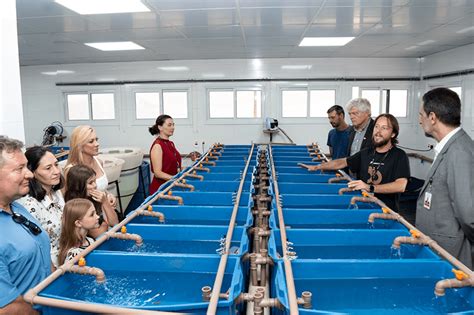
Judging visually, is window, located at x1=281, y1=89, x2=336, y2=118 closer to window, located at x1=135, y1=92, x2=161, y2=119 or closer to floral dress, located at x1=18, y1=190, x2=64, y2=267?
window, located at x1=135, y1=92, x2=161, y2=119

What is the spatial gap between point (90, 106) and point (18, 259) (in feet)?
22.0

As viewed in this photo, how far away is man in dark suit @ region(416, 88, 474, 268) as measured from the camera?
1798 millimetres

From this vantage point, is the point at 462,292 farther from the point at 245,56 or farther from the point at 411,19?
the point at 245,56

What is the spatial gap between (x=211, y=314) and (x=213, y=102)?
654 cm

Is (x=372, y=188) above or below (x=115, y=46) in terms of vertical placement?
below

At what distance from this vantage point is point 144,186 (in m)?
6.20

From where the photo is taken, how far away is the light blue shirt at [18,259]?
1.24 m

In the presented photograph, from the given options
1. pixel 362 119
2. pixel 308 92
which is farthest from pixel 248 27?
pixel 308 92

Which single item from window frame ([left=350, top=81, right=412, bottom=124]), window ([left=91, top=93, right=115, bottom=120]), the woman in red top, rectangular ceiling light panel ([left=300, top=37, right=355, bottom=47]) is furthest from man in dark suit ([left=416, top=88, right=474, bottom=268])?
window ([left=91, top=93, right=115, bottom=120])

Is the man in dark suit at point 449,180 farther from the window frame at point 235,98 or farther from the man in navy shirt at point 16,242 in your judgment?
→ the window frame at point 235,98

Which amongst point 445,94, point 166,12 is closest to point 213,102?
point 166,12

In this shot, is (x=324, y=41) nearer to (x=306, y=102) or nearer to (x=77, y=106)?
(x=306, y=102)

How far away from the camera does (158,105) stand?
24.2 feet

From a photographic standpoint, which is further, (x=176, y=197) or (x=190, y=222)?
(x=176, y=197)
